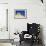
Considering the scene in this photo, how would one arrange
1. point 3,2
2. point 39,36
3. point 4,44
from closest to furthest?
1. point 4,44
2. point 39,36
3. point 3,2

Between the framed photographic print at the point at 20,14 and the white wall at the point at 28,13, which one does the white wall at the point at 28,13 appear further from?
the framed photographic print at the point at 20,14

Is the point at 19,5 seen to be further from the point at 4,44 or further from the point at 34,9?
the point at 4,44

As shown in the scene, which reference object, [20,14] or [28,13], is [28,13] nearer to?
[28,13]

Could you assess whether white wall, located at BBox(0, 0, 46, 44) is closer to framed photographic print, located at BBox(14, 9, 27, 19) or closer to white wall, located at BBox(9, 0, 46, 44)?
white wall, located at BBox(9, 0, 46, 44)

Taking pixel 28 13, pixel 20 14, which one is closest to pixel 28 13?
pixel 28 13

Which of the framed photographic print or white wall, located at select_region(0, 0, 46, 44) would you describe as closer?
white wall, located at select_region(0, 0, 46, 44)

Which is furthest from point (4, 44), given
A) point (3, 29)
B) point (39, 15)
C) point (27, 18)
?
point (39, 15)

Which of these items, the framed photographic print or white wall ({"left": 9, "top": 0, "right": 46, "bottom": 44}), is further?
the framed photographic print

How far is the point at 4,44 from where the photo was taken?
566 centimetres

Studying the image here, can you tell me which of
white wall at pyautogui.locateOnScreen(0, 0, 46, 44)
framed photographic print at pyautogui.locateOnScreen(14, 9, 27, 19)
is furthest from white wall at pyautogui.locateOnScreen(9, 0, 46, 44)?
framed photographic print at pyautogui.locateOnScreen(14, 9, 27, 19)

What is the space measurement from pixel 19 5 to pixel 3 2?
0.85 meters

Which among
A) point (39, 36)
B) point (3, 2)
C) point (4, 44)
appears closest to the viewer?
point (4, 44)

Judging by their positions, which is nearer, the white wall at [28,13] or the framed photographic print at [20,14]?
the white wall at [28,13]

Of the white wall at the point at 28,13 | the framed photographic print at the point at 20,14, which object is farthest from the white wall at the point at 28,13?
the framed photographic print at the point at 20,14
